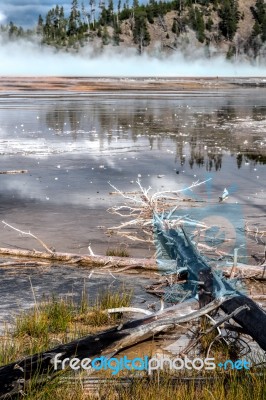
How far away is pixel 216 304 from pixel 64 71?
130 meters

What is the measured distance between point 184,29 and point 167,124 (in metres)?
114

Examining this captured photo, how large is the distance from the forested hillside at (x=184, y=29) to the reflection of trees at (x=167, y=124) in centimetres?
9831

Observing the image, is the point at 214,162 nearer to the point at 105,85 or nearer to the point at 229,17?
the point at 105,85

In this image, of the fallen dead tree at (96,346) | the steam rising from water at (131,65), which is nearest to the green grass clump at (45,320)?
the fallen dead tree at (96,346)

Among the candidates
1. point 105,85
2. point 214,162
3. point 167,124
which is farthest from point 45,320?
point 105,85

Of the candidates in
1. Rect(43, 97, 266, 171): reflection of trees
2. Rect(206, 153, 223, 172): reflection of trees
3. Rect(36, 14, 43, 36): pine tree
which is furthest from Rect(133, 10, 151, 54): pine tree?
Rect(206, 153, 223, 172): reflection of trees

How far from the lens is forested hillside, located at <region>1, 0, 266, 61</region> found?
5527 inches

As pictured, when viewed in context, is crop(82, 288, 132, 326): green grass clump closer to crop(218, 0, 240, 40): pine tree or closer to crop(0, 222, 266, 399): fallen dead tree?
crop(0, 222, 266, 399): fallen dead tree

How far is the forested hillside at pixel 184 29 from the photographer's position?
5527 inches

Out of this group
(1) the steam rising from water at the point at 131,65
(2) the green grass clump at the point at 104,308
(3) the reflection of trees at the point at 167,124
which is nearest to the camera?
(2) the green grass clump at the point at 104,308

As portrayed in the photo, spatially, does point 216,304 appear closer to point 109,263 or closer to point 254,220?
point 109,263

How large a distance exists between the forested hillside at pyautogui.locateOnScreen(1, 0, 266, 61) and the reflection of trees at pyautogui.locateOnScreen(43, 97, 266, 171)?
323ft

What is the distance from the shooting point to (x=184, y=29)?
14150 cm

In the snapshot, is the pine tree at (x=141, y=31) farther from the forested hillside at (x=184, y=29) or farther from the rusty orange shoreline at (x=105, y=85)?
the rusty orange shoreline at (x=105, y=85)
